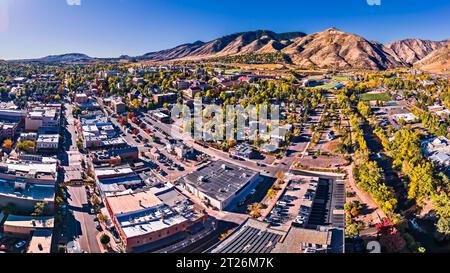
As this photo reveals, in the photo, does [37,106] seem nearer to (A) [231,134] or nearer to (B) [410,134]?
(A) [231,134]

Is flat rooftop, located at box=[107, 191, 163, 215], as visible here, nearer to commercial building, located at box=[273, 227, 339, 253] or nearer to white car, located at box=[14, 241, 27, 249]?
white car, located at box=[14, 241, 27, 249]

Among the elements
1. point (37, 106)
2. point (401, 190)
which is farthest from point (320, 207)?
point (37, 106)

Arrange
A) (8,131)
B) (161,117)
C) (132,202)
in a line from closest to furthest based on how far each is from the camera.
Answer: (132,202) → (8,131) → (161,117)

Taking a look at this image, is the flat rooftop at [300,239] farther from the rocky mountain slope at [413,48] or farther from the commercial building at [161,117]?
the rocky mountain slope at [413,48]

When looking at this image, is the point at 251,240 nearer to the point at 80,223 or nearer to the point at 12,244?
the point at 80,223

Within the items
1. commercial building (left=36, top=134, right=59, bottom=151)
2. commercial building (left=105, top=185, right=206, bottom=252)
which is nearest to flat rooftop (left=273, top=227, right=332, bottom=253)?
commercial building (left=105, top=185, right=206, bottom=252)

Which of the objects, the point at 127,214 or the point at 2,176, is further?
the point at 2,176

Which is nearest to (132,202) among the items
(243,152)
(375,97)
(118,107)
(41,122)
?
(243,152)
